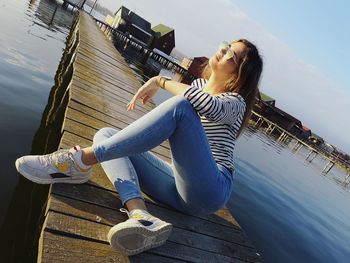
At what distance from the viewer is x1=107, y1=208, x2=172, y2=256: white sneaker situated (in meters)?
2.36

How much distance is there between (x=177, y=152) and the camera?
2754mm

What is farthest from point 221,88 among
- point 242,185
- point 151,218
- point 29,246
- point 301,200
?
point 301,200

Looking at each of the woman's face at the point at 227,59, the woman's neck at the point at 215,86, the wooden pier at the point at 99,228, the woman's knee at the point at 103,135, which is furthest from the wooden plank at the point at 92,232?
the woman's face at the point at 227,59

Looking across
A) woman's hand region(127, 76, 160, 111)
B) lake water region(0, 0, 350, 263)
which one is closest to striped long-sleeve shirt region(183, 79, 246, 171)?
woman's hand region(127, 76, 160, 111)

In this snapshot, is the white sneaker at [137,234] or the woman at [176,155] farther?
the woman at [176,155]

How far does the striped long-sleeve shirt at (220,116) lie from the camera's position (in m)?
2.78

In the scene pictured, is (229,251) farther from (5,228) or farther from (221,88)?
(5,228)

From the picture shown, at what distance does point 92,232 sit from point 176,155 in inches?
33.0

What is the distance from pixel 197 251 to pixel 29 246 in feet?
7.16

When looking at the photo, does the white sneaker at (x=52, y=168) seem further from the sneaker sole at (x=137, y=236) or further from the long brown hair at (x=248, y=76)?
the long brown hair at (x=248, y=76)

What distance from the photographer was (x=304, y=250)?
9.26 metres

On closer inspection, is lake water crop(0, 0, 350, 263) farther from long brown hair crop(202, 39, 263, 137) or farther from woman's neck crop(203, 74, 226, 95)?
long brown hair crop(202, 39, 263, 137)

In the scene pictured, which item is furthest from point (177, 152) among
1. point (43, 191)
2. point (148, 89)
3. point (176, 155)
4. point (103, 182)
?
point (43, 191)

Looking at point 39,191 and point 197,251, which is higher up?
point 197,251
